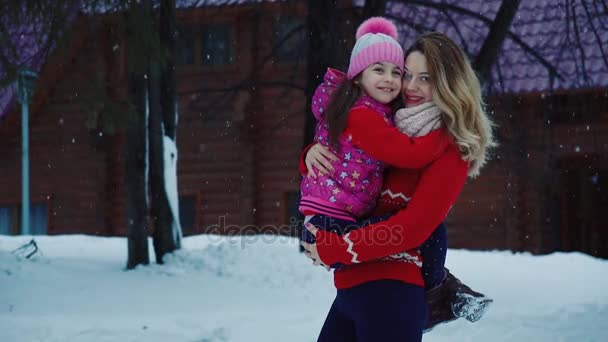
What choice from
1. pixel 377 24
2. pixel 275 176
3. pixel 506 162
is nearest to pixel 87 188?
pixel 275 176

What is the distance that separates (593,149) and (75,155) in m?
11.7

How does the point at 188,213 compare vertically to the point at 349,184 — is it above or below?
below

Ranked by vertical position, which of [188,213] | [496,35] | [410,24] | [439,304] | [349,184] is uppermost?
[410,24]

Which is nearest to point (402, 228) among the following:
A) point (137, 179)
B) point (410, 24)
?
point (410, 24)

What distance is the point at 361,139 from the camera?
2373 millimetres

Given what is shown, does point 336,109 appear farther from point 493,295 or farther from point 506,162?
point 506,162

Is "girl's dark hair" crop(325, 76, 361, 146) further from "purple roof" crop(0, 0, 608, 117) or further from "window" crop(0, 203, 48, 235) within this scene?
"window" crop(0, 203, 48, 235)

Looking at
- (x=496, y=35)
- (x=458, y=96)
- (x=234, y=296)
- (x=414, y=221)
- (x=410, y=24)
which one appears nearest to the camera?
(x=414, y=221)

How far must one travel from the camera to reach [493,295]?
7824 millimetres

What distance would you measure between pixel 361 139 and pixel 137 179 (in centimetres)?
785

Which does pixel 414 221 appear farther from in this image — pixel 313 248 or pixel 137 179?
pixel 137 179

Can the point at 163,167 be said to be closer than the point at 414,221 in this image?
No

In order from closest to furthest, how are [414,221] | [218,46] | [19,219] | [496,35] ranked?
[414,221] → [496,35] → [218,46] → [19,219]

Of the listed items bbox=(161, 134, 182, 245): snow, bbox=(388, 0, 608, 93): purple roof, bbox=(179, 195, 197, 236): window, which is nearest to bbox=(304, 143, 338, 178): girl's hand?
bbox=(161, 134, 182, 245): snow
